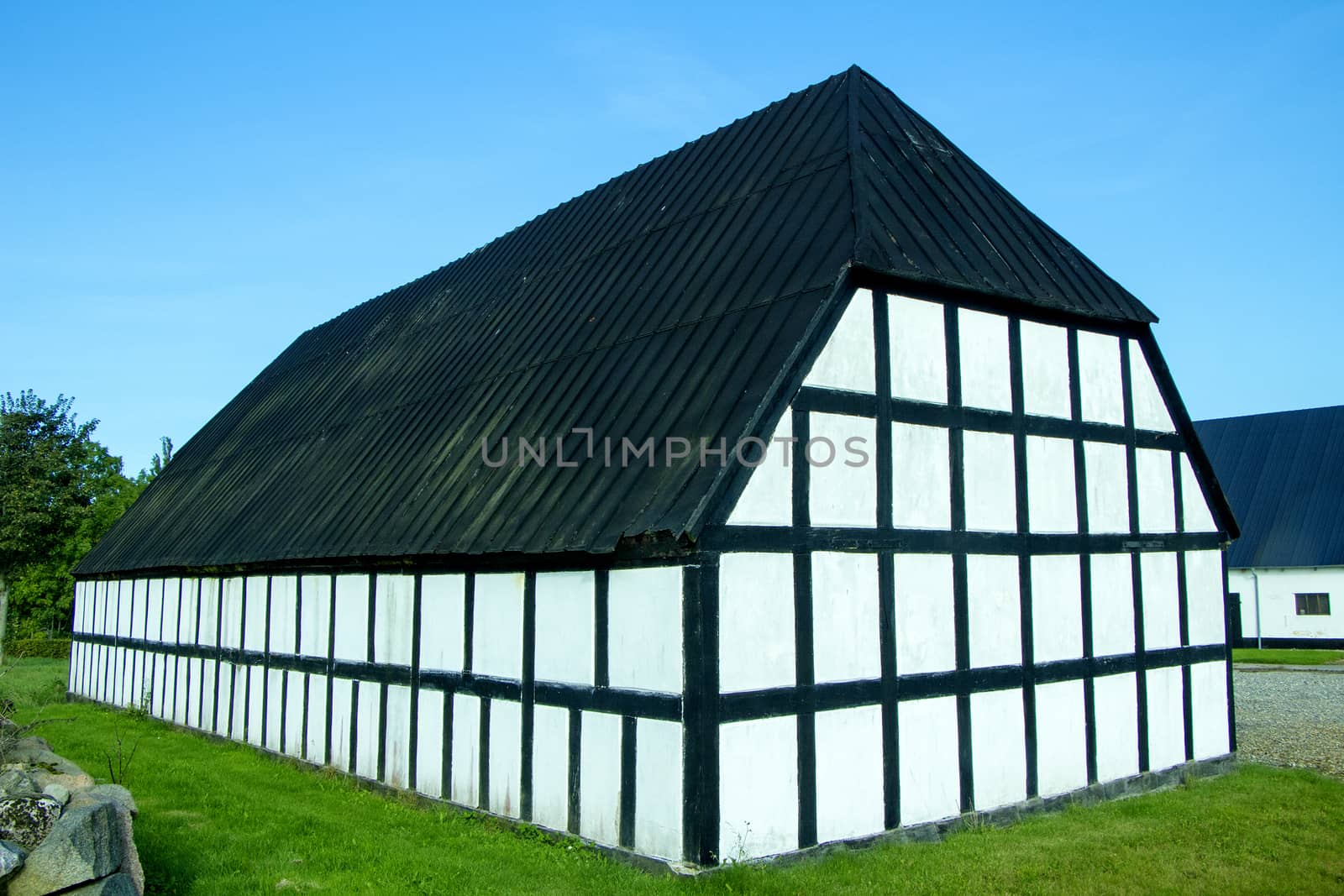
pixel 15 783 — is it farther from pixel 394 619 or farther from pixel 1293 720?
pixel 1293 720

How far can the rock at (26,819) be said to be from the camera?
698 centimetres

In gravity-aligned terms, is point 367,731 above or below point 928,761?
below

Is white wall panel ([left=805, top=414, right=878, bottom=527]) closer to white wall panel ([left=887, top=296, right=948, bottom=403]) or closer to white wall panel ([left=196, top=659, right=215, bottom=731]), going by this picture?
white wall panel ([left=887, top=296, right=948, bottom=403])

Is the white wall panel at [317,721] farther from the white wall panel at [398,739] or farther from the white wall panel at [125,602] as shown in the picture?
the white wall panel at [125,602]

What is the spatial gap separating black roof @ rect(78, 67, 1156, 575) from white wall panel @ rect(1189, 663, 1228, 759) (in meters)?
4.78

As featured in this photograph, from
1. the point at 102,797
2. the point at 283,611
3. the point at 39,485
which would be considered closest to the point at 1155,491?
the point at 102,797

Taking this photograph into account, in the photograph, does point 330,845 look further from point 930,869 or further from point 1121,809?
point 1121,809

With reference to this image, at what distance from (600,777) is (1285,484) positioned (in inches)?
1467

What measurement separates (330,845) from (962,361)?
8213mm

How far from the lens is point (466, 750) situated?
1174cm

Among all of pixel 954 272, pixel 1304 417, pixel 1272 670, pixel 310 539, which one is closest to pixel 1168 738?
pixel 954 272

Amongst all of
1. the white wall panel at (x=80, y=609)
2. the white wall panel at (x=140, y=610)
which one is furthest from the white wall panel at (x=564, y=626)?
the white wall panel at (x=80, y=609)

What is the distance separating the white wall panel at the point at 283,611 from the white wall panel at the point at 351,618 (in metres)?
1.64

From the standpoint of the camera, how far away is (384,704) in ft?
44.3
